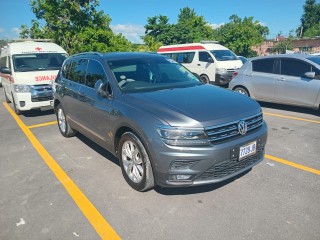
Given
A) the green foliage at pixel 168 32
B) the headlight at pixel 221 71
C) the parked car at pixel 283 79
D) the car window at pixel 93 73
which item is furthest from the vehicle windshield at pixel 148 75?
the green foliage at pixel 168 32

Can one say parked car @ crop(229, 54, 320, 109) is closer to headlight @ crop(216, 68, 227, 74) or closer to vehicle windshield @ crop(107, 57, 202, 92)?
headlight @ crop(216, 68, 227, 74)

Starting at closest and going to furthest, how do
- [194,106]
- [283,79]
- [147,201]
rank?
[194,106]
[147,201]
[283,79]

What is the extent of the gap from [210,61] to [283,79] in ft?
18.4

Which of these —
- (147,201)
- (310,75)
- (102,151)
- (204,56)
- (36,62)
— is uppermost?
(204,56)

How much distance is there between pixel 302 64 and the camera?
288 inches

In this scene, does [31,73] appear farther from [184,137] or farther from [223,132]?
[223,132]

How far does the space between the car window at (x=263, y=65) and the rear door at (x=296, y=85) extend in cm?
36

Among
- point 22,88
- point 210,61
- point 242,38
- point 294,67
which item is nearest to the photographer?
point 294,67

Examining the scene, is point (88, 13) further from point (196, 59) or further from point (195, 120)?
point (195, 120)

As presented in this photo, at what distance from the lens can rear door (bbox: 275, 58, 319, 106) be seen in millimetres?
7070

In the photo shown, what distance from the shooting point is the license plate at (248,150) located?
3.20 m

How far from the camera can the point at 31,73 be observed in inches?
311

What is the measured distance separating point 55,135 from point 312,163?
5217 mm

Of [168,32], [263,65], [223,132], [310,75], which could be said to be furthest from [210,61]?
[168,32]
